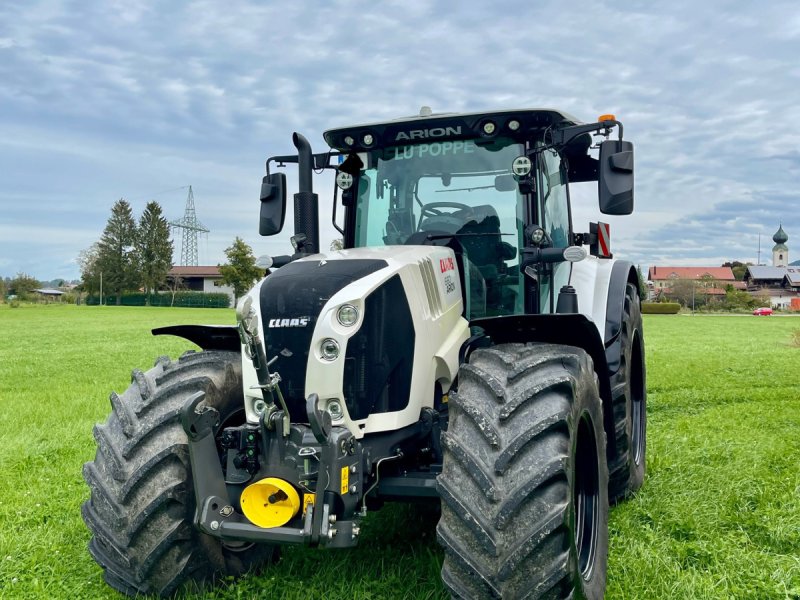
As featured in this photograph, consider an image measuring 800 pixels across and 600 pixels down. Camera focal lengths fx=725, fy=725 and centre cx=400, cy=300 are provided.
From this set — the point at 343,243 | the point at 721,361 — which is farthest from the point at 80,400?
the point at 721,361

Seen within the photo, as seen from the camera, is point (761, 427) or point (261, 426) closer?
point (261, 426)

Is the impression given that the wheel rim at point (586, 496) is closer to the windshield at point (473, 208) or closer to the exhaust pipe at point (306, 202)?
the windshield at point (473, 208)

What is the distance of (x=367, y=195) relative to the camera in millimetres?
5172

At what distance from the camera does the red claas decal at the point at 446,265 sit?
14.0ft

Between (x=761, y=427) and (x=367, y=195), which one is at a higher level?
(x=367, y=195)

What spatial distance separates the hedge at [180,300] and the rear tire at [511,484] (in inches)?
2983

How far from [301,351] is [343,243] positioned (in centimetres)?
186

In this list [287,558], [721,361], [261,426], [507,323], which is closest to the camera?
[261,426]

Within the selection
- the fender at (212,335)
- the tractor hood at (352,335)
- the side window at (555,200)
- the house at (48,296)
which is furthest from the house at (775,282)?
the tractor hood at (352,335)

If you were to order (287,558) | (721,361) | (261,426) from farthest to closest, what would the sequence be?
(721,361) → (287,558) → (261,426)

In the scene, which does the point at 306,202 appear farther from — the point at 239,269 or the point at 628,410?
the point at 239,269

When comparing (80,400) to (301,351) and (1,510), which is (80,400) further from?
(301,351)

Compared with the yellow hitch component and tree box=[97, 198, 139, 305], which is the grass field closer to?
the yellow hitch component

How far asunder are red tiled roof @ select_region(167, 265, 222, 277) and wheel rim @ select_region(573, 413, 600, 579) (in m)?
102
